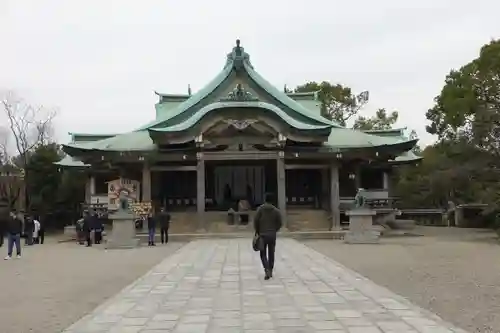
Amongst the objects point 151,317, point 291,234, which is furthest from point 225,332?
point 291,234

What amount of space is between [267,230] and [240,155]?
1661 cm

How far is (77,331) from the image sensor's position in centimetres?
756

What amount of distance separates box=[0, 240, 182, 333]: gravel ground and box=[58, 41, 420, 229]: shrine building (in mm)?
8863

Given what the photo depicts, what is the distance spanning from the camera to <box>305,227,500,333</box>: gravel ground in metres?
8.62

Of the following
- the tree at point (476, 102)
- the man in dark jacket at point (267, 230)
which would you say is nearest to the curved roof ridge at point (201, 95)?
the tree at point (476, 102)

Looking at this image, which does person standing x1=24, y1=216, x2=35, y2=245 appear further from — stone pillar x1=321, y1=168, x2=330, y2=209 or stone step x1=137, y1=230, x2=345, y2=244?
stone pillar x1=321, y1=168, x2=330, y2=209

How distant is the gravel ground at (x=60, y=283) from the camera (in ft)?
28.4

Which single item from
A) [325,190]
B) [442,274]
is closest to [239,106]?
[325,190]

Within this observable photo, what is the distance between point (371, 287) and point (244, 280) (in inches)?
102

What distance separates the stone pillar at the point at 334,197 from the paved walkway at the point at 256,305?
14.3 m

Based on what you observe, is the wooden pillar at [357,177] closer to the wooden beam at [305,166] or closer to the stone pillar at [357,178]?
the stone pillar at [357,178]

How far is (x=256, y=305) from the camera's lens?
909 cm

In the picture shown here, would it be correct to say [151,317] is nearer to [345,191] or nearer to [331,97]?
[345,191]

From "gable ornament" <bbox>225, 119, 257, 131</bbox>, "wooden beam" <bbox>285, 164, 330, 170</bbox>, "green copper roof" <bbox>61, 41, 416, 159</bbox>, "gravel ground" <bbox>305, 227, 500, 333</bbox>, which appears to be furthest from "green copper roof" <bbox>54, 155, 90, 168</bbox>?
"gravel ground" <bbox>305, 227, 500, 333</bbox>
